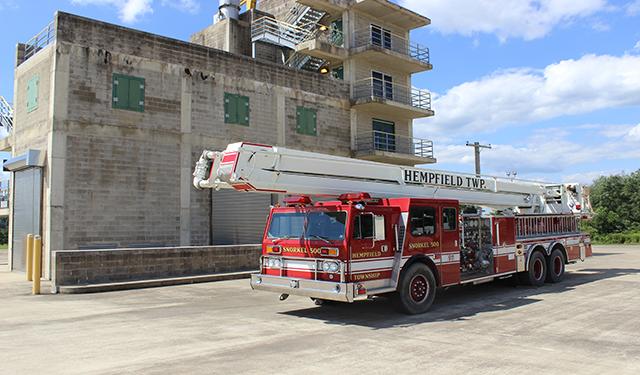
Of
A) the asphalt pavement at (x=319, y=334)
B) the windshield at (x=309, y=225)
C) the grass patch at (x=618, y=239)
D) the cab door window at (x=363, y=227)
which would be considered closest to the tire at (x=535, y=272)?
the asphalt pavement at (x=319, y=334)

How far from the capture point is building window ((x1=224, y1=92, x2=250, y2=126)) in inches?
891

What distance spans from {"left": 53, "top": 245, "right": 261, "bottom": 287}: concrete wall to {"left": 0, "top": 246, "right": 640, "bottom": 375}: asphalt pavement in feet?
4.74

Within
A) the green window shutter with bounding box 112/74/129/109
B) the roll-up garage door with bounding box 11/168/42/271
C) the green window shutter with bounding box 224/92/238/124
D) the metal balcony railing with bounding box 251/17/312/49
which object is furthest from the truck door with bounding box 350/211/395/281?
the metal balcony railing with bounding box 251/17/312/49

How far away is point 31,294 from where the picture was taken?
1378 centimetres

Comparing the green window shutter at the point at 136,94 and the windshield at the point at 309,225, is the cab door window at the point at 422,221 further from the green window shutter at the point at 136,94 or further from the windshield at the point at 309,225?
the green window shutter at the point at 136,94

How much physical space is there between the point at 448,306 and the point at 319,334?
381 cm

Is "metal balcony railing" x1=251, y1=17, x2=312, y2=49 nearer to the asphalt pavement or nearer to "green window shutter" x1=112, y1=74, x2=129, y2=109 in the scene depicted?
"green window shutter" x1=112, y1=74, x2=129, y2=109

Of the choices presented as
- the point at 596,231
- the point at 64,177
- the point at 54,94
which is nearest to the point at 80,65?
the point at 54,94

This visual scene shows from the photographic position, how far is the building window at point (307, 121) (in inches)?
1008

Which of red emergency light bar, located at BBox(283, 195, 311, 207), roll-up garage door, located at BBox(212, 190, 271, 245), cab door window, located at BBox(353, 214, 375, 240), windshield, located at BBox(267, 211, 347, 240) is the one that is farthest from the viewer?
roll-up garage door, located at BBox(212, 190, 271, 245)

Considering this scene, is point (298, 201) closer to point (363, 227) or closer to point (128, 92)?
point (363, 227)

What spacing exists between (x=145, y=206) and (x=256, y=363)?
1443cm

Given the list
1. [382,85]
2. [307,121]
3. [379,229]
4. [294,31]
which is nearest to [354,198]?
[379,229]

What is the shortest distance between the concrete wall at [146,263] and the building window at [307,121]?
856cm
